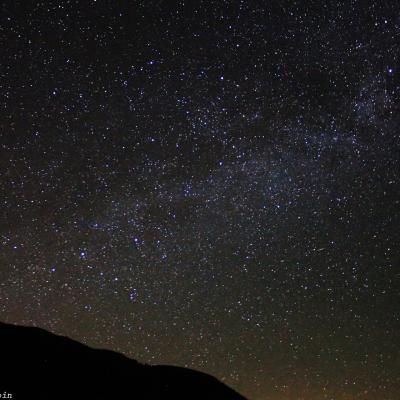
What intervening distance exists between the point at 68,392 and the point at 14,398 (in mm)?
4377

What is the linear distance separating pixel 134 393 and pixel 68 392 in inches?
171

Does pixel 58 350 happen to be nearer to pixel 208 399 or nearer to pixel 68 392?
pixel 68 392

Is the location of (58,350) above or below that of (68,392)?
above

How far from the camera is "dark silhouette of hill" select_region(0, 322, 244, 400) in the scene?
65.0 feet

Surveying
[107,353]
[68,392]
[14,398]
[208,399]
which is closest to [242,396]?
[208,399]

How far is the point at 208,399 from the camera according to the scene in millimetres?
30016

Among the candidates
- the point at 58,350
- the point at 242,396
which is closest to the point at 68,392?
the point at 58,350

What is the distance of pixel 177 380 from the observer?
99.6 ft

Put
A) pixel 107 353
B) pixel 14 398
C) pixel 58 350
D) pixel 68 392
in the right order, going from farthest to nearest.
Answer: pixel 107 353 < pixel 58 350 < pixel 68 392 < pixel 14 398

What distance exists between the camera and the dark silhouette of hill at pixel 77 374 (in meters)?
19.8

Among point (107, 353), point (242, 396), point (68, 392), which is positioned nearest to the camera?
point (68, 392)

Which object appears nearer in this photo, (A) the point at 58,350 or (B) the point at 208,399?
(A) the point at 58,350

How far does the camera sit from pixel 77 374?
77.2 feet

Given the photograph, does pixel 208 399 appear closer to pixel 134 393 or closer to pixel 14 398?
pixel 134 393
